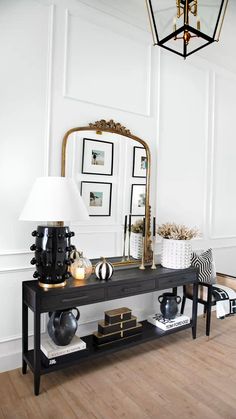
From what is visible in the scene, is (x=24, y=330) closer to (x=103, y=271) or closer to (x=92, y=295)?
(x=92, y=295)

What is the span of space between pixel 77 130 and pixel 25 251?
3.62 feet

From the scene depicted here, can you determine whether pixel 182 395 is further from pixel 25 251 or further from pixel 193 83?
pixel 193 83

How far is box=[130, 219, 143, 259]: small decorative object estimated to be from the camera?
2.98m

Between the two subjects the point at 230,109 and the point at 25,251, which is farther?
the point at 230,109

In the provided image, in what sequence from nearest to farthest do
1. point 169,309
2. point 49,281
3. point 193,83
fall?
point 49,281 < point 169,309 < point 193,83

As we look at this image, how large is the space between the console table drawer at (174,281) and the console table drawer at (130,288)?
9cm

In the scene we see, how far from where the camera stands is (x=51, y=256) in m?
2.17

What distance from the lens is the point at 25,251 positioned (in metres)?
2.45

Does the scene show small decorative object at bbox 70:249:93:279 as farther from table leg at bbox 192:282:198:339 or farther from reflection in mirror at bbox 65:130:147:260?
table leg at bbox 192:282:198:339

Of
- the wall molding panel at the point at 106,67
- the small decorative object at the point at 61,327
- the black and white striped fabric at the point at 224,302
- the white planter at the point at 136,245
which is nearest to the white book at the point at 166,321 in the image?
the black and white striped fabric at the point at 224,302

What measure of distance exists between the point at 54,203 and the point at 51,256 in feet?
1.28

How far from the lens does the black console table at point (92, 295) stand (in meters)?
2.09

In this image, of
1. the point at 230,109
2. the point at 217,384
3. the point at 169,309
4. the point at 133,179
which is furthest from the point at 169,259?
the point at 230,109

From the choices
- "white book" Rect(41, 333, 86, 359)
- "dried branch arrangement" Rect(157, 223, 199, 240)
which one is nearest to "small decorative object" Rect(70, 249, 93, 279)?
"white book" Rect(41, 333, 86, 359)
